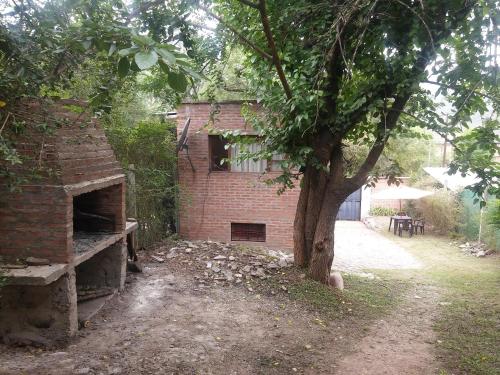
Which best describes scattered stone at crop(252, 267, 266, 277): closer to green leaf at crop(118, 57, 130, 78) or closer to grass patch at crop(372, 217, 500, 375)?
grass patch at crop(372, 217, 500, 375)

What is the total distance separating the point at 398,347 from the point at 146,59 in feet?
18.0

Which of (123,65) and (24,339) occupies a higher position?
(123,65)

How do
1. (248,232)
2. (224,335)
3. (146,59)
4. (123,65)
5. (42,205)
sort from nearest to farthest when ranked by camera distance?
(146,59) < (123,65) < (42,205) < (224,335) < (248,232)

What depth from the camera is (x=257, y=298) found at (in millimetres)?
6660

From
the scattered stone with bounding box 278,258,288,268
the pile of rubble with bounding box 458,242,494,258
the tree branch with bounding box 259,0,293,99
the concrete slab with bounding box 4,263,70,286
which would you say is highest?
the tree branch with bounding box 259,0,293,99

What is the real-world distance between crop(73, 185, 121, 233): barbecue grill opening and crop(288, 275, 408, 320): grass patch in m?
3.31

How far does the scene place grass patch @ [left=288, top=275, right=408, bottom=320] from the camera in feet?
21.9

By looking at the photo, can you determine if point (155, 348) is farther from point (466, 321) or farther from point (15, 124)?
point (466, 321)

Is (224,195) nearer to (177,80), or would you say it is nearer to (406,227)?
(177,80)

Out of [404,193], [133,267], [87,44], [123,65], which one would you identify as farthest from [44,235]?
[404,193]

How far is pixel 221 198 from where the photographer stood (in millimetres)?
11172

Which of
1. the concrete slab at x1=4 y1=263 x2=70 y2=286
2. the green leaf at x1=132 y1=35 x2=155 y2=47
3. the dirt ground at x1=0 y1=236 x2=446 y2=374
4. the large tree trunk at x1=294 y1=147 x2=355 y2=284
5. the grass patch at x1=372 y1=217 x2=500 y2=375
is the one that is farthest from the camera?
the large tree trunk at x1=294 y1=147 x2=355 y2=284

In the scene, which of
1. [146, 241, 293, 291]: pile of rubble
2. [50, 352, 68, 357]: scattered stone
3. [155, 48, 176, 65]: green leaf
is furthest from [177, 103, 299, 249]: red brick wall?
[155, 48, 176, 65]: green leaf

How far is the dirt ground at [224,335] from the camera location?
4.41 m
